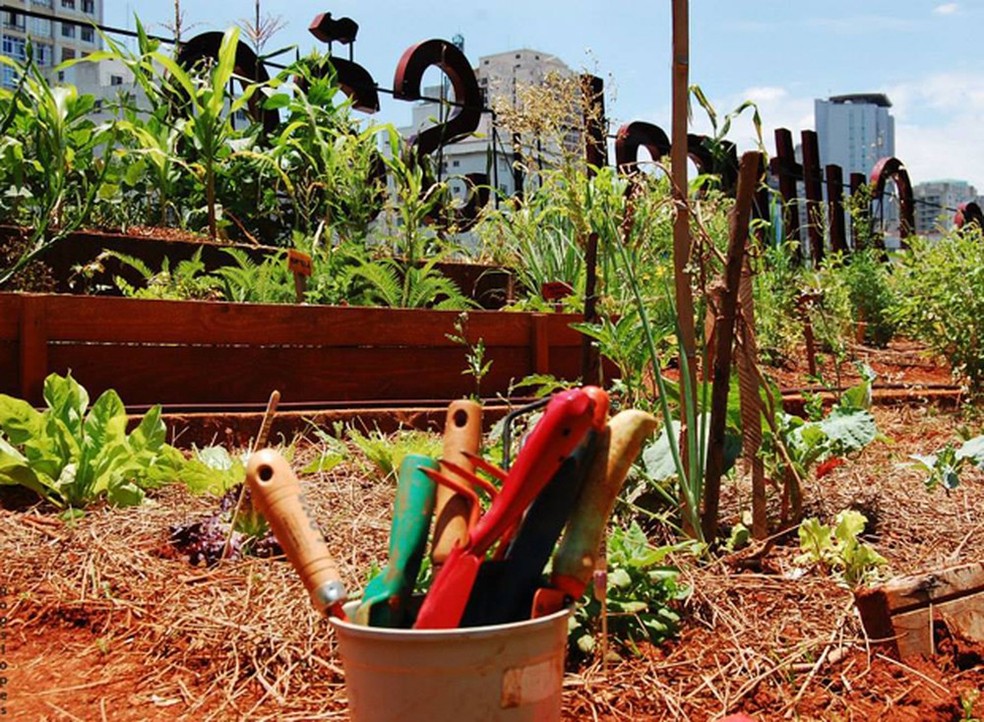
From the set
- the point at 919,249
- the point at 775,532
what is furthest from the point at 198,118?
the point at 919,249

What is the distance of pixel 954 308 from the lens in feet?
15.8

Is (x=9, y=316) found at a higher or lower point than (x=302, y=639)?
higher

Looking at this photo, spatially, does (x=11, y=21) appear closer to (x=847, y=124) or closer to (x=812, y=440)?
(x=847, y=124)

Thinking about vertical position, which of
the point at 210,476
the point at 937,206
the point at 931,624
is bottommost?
the point at 931,624

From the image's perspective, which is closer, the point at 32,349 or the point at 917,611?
the point at 917,611

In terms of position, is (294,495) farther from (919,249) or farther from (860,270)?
(860,270)

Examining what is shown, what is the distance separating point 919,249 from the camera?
6.80 m

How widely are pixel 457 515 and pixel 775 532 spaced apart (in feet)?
4.18

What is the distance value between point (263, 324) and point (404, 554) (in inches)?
102

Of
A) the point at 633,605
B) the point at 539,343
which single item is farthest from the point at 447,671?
the point at 539,343

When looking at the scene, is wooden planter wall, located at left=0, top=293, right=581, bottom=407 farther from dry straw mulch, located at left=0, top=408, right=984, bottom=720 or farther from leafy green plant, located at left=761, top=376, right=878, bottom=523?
leafy green plant, located at left=761, top=376, right=878, bottom=523

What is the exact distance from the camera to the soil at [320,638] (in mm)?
1525

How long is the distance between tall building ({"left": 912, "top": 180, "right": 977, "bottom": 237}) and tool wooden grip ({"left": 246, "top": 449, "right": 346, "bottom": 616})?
599cm

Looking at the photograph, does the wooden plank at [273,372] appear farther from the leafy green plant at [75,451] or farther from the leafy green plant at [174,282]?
the leafy green plant at [75,451]
